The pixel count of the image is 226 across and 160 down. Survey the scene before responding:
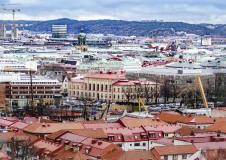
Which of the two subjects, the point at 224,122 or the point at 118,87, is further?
the point at 118,87

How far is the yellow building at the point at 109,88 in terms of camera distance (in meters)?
82.6

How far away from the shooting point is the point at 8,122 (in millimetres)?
50562

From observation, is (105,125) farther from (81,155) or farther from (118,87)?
(118,87)

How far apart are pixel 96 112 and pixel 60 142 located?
2414 centimetres

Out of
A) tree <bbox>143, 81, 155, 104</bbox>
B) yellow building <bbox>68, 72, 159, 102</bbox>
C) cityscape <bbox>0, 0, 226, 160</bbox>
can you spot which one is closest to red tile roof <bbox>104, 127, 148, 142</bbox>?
cityscape <bbox>0, 0, 226, 160</bbox>

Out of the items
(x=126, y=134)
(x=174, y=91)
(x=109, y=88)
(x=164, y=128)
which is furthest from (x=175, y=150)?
(x=109, y=88)

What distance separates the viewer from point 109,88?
8544 cm

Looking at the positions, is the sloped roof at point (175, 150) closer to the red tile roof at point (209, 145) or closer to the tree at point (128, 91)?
the red tile roof at point (209, 145)

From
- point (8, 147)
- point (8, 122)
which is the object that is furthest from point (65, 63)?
point (8, 147)

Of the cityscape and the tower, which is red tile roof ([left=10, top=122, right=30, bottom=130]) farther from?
the tower

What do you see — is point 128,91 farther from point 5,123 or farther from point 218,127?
point 218,127

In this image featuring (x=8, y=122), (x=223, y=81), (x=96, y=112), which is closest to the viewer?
(x=8, y=122)

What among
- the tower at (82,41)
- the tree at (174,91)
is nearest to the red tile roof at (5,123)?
the tree at (174,91)

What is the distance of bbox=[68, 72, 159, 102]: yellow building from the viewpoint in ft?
271
